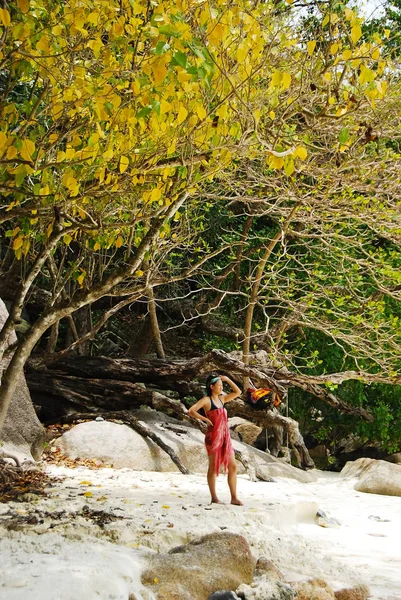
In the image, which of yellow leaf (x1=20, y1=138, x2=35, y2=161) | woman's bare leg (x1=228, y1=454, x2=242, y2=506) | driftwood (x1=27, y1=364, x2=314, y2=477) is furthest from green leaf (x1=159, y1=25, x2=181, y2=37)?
driftwood (x1=27, y1=364, x2=314, y2=477)

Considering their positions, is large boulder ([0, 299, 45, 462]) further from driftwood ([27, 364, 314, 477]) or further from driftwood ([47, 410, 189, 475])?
driftwood ([27, 364, 314, 477])

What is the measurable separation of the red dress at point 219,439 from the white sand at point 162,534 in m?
0.52

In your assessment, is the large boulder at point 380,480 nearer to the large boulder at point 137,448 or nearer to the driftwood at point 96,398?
the large boulder at point 137,448

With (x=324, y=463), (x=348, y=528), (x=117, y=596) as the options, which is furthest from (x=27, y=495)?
(x=324, y=463)

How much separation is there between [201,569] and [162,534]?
3.32 feet

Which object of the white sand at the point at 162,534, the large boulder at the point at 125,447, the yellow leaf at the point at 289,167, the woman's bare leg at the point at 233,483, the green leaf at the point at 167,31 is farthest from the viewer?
the large boulder at the point at 125,447

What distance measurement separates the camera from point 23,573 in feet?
11.8

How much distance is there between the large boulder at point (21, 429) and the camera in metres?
8.03

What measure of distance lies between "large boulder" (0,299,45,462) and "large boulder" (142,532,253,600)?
4.05m

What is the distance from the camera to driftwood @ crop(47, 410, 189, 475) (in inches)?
354

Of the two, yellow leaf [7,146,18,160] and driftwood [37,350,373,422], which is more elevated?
yellow leaf [7,146,18,160]

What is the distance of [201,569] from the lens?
4023 millimetres

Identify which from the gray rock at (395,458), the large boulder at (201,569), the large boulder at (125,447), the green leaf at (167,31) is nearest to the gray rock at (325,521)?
the large boulder at (201,569)

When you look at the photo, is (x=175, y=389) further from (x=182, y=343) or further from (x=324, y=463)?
(x=324, y=463)
